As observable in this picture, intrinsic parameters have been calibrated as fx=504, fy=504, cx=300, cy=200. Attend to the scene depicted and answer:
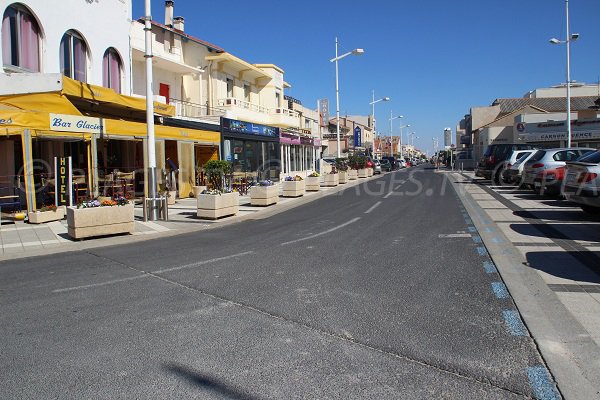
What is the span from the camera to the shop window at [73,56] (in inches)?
679

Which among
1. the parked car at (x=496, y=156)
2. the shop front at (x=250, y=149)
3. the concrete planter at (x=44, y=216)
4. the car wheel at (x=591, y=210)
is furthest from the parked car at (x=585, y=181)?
the parked car at (x=496, y=156)

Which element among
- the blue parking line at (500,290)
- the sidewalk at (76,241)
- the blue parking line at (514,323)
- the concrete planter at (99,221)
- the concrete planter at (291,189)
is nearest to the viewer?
the blue parking line at (514,323)

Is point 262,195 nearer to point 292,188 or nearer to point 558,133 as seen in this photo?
point 292,188

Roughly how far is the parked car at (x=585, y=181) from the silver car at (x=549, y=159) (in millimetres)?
5731

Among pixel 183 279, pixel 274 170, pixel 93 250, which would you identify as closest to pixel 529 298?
pixel 183 279

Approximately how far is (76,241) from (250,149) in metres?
19.3

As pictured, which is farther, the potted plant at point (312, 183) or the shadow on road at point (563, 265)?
the potted plant at point (312, 183)

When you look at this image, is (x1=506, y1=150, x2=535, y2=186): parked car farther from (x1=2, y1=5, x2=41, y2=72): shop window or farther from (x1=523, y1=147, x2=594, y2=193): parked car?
(x1=2, y1=5, x2=41, y2=72): shop window

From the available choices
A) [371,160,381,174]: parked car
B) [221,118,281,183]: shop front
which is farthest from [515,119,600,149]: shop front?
[221,118,281,183]: shop front

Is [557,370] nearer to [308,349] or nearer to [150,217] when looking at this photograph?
[308,349]

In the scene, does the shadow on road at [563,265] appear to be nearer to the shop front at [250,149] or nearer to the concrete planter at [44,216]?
the concrete planter at [44,216]

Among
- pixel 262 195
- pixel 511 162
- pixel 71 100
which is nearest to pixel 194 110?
pixel 71 100

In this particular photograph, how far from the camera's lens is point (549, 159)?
56.8 feet

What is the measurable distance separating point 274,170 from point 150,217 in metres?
Result: 19.7
